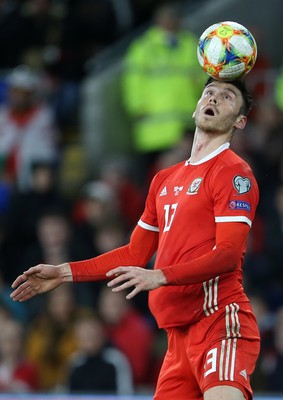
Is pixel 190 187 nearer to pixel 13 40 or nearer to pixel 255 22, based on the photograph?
pixel 255 22

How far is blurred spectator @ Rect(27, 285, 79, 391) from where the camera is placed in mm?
9623

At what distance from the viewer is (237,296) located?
5.74 meters

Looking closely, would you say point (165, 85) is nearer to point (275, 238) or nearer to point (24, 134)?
point (24, 134)

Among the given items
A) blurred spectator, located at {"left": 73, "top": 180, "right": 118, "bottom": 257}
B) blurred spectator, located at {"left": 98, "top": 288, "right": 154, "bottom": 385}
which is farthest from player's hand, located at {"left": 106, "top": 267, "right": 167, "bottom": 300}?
blurred spectator, located at {"left": 73, "top": 180, "right": 118, "bottom": 257}

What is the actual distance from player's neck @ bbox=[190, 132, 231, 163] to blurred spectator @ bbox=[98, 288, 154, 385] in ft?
12.4

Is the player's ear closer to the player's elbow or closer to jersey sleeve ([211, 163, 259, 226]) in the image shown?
jersey sleeve ([211, 163, 259, 226])

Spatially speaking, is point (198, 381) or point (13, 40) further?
point (13, 40)

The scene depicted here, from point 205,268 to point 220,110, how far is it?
0.89 meters

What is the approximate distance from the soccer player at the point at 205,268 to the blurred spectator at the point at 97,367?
3.21 metres

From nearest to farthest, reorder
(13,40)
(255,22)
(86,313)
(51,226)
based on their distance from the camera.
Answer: (86,313) < (51,226) < (255,22) < (13,40)

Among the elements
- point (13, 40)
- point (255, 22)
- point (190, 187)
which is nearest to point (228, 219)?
point (190, 187)

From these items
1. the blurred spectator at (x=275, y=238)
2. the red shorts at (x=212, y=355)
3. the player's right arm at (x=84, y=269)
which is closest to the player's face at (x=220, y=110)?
the player's right arm at (x=84, y=269)

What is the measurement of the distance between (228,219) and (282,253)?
444cm

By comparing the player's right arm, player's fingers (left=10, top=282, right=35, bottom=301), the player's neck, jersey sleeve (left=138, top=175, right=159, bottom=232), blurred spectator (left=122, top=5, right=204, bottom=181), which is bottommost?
player's fingers (left=10, top=282, right=35, bottom=301)
